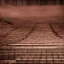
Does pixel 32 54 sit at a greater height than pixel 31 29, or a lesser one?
lesser

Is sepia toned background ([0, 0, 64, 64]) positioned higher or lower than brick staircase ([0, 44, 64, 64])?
higher

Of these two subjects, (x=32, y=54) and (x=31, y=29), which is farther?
(x=31, y=29)

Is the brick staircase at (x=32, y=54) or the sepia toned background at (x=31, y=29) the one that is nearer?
the brick staircase at (x=32, y=54)

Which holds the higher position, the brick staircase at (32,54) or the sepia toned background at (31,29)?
the sepia toned background at (31,29)

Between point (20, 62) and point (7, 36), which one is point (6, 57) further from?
point (7, 36)

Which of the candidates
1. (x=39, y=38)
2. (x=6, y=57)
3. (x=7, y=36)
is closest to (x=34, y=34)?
(x=39, y=38)

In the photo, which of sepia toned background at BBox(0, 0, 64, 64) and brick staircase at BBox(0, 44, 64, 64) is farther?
sepia toned background at BBox(0, 0, 64, 64)

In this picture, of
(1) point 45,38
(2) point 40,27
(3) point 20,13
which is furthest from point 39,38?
(3) point 20,13

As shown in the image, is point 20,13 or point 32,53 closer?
point 32,53

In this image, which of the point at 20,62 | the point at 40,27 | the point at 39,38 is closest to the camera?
the point at 20,62

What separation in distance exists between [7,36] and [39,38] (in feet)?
2.21

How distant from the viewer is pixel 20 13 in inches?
185

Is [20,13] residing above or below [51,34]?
above

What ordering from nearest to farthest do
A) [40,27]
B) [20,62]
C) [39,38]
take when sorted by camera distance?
1. [20,62]
2. [39,38]
3. [40,27]
